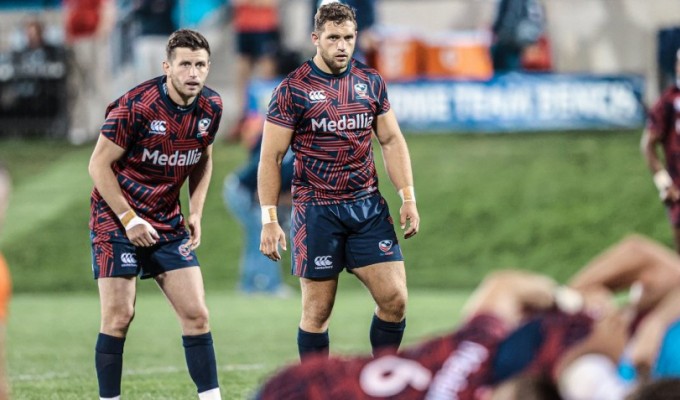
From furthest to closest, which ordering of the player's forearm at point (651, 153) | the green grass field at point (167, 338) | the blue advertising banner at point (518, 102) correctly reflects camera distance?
the blue advertising banner at point (518, 102) → the player's forearm at point (651, 153) → the green grass field at point (167, 338)

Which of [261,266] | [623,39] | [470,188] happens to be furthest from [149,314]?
[623,39]

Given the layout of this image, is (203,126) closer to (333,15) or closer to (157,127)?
(157,127)

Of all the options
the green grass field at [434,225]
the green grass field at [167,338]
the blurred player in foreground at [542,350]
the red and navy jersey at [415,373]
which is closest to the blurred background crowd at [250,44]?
the green grass field at [434,225]

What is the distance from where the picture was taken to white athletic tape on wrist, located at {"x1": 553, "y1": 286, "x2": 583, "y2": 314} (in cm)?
457

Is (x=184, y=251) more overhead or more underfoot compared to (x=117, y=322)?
more overhead

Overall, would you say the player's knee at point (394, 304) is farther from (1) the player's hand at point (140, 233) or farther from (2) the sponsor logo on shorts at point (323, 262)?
(1) the player's hand at point (140, 233)

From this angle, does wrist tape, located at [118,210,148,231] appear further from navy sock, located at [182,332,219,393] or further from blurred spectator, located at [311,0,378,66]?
blurred spectator, located at [311,0,378,66]

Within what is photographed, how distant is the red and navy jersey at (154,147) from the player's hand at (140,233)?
8.2 inches

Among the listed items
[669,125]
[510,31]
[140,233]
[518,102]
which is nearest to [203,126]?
[140,233]

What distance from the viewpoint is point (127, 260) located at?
735 centimetres

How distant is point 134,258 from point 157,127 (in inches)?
29.3

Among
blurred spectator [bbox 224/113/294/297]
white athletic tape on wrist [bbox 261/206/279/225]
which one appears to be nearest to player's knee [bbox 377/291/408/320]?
white athletic tape on wrist [bbox 261/206/279/225]

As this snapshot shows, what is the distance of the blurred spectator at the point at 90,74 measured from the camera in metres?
21.0

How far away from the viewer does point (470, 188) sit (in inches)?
730
